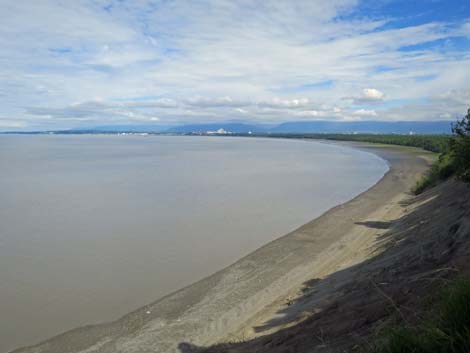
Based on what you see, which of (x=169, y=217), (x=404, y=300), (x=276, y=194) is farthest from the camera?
(x=276, y=194)

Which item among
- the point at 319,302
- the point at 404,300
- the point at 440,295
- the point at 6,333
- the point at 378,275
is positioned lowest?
the point at 6,333

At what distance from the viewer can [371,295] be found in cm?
699

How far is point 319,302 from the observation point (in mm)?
8625

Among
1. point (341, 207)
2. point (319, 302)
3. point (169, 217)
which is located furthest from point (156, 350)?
point (341, 207)

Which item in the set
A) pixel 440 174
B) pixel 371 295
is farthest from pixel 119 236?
pixel 440 174

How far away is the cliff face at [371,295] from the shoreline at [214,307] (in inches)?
30.6

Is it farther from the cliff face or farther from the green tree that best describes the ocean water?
the green tree

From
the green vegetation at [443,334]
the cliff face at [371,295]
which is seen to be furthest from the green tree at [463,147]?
the green vegetation at [443,334]

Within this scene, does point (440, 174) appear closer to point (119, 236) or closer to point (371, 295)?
point (371, 295)

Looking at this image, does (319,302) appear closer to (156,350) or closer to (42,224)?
(156,350)

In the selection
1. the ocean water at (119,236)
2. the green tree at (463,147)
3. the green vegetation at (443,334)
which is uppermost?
the green tree at (463,147)

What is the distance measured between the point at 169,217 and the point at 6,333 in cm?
1254

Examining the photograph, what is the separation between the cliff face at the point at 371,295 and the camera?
217 inches

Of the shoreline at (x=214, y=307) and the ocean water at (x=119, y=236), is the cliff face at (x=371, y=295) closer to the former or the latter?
the shoreline at (x=214, y=307)
